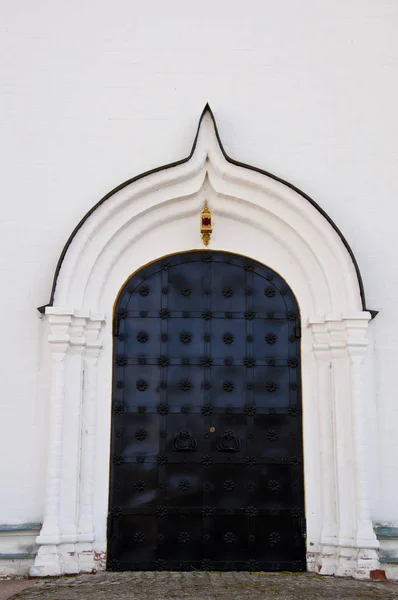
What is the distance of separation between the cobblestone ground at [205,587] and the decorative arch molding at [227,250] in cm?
23

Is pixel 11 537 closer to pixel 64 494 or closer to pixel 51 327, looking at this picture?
pixel 64 494

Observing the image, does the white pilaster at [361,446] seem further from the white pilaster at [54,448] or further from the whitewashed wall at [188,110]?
the white pilaster at [54,448]

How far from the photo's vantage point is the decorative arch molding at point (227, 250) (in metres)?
6.31

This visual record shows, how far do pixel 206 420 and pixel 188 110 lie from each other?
2.93 m

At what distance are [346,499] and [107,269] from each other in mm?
2913

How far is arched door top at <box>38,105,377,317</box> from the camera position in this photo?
263 inches

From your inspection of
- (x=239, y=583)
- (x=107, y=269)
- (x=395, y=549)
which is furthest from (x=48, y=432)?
(x=395, y=549)

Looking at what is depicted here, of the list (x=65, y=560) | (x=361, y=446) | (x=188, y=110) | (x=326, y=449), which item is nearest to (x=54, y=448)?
(x=65, y=560)

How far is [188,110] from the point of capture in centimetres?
717

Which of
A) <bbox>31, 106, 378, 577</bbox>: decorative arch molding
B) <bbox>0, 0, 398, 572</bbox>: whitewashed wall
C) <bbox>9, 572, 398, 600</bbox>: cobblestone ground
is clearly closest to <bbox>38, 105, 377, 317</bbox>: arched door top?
<bbox>31, 106, 378, 577</bbox>: decorative arch molding

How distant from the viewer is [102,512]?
6.48 m

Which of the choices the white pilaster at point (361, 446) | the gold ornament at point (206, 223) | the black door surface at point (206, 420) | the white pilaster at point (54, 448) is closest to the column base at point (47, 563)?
the white pilaster at point (54, 448)

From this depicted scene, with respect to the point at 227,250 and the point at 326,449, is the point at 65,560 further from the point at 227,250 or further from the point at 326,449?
the point at 227,250

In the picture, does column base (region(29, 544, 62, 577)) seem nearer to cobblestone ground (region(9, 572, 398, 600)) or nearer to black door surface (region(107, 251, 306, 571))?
cobblestone ground (region(9, 572, 398, 600))
